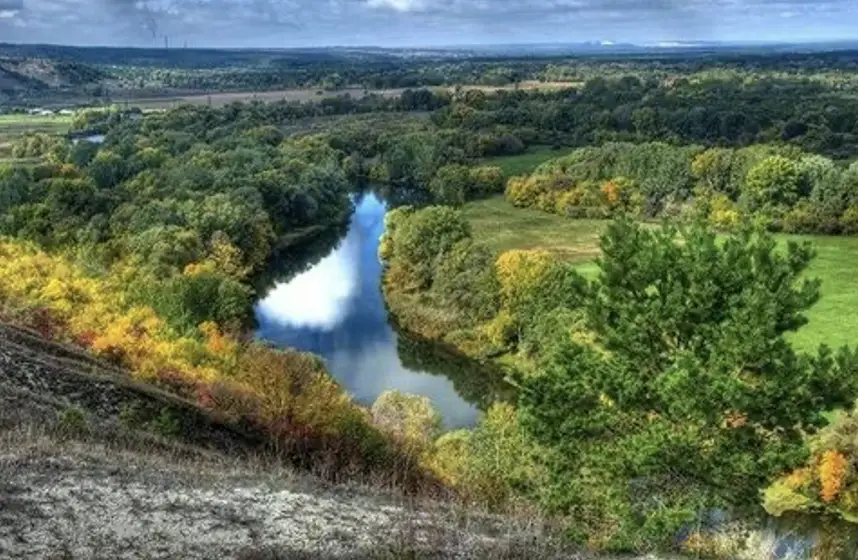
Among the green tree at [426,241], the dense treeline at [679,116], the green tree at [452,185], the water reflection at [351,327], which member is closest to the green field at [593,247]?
the green tree at [452,185]

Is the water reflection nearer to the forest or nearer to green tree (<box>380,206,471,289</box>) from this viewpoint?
the forest

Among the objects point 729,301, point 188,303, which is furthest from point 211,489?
point 188,303

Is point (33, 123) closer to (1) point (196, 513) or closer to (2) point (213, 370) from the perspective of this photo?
(2) point (213, 370)

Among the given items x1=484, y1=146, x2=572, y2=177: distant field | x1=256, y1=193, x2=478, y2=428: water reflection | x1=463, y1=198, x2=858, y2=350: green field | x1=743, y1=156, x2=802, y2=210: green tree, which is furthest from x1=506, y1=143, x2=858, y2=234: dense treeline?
x1=256, y1=193, x2=478, y2=428: water reflection

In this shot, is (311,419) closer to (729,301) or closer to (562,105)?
(729,301)

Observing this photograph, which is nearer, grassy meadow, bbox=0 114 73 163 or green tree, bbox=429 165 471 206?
green tree, bbox=429 165 471 206

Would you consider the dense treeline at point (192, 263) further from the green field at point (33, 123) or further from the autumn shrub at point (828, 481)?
the green field at point (33, 123)
